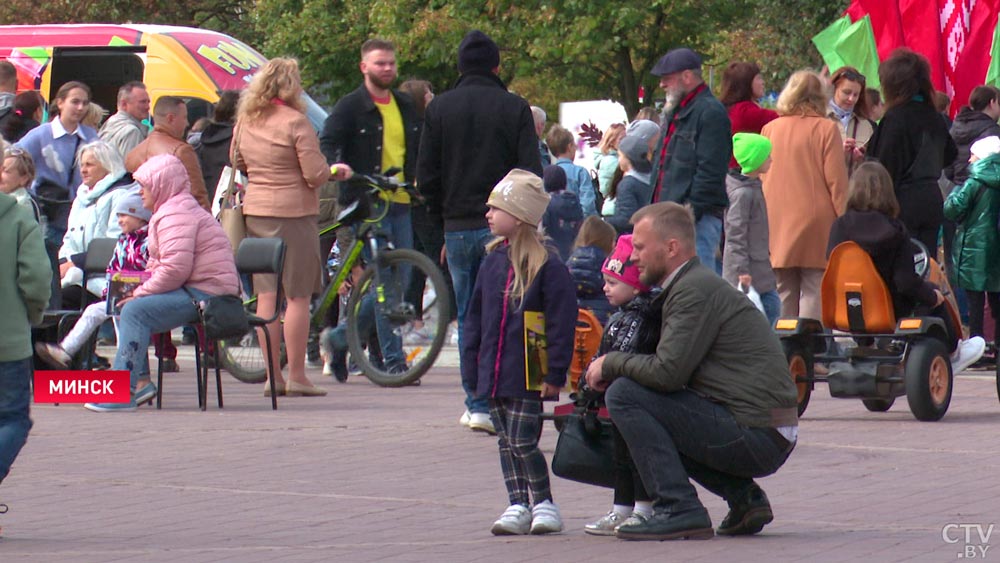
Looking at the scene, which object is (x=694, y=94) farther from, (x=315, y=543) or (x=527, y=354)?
(x=315, y=543)

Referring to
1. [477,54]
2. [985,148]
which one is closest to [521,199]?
[477,54]

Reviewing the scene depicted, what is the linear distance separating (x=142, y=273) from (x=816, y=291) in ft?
14.1

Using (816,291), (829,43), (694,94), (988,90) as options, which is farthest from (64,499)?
(829,43)

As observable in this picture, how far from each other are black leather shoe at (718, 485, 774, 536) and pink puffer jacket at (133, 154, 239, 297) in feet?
16.2

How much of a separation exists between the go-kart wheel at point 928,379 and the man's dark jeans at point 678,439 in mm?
3801

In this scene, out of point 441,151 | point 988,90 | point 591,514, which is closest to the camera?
point 591,514

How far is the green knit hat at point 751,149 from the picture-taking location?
12.2 metres

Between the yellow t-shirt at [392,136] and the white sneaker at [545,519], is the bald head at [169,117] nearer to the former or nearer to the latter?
the yellow t-shirt at [392,136]

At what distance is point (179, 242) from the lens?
1109 centimetres

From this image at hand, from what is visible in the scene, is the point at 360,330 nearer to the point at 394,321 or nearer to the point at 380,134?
the point at 394,321

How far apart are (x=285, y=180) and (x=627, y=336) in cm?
519

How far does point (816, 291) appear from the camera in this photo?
41.4 feet

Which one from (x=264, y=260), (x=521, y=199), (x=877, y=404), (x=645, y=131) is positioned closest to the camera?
(x=521, y=199)

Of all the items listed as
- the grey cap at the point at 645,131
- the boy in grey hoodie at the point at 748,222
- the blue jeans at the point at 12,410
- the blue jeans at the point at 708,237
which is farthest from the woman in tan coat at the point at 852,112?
the blue jeans at the point at 12,410
